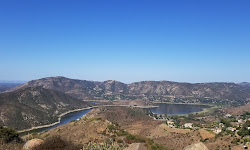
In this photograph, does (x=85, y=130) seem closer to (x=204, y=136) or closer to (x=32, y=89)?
(x=204, y=136)

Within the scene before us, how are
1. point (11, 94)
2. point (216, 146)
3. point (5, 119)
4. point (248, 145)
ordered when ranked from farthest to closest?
point (11, 94)
point (5, 119)
point (216, 146)
point (248, 145)

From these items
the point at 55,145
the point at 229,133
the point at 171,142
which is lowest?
the point at 171,142

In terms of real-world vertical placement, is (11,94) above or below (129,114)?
above

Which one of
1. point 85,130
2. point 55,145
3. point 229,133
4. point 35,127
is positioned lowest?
point 35,127

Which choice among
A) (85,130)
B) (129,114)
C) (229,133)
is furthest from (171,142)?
(129,114)

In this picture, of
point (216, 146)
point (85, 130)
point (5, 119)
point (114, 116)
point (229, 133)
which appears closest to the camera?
point (85, 130)

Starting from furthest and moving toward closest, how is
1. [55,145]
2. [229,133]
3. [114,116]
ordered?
[114,116], [229,133], [55,145]

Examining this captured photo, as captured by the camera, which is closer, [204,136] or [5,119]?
[204,136]

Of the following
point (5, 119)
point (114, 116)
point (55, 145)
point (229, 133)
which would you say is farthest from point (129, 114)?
point (55, 145)

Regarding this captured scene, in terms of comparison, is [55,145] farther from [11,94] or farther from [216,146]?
[11,94]
